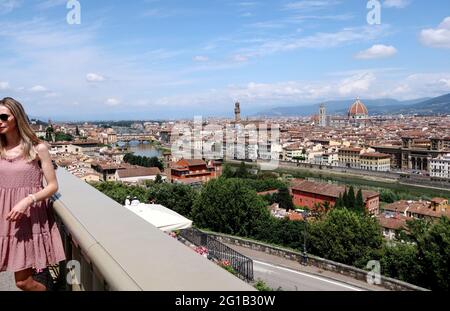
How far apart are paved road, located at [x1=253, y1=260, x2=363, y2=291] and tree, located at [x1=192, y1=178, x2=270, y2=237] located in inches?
193

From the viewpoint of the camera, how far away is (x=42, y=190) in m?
0.96

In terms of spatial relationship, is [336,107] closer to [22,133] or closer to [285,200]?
[285,200]

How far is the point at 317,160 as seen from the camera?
123 ft

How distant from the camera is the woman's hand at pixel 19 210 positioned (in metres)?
0.91

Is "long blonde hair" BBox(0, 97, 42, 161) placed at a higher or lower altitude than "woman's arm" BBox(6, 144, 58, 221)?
higher

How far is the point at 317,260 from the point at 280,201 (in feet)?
44.4

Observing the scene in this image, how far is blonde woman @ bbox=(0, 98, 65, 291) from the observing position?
37.8 inches

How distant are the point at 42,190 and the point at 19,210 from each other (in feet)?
0.23

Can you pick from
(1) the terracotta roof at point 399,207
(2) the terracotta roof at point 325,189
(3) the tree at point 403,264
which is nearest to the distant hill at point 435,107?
(2) the terracotta roof at point 325,189

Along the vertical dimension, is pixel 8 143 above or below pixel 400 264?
above

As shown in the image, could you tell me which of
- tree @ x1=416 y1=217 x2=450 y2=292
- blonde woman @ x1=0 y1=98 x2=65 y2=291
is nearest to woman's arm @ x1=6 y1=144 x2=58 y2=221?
blonde woman @ x1=0 y1=98 x2=65 y2=291

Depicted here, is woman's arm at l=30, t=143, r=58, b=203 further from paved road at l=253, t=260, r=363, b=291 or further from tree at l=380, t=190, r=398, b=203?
tree at l=380, t=190, r=398, b=203

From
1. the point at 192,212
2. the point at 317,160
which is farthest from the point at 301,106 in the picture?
the point at 192,212
